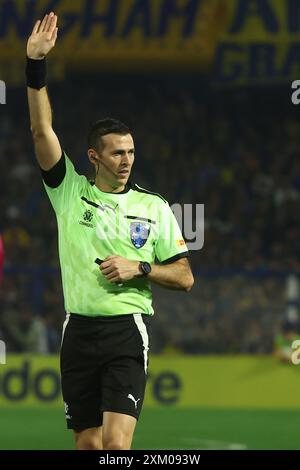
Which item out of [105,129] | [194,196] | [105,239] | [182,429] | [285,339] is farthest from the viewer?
[194,196]

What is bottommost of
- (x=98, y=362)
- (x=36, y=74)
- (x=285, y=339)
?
(x=285, y=339)

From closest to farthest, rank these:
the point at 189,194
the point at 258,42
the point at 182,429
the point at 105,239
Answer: the point at 105,239 < the point at 182,429 < the point at 258,42 < the point at 189,194

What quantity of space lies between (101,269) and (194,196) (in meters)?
16.1

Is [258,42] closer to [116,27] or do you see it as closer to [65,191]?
[116,27]

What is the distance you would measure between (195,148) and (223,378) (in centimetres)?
824

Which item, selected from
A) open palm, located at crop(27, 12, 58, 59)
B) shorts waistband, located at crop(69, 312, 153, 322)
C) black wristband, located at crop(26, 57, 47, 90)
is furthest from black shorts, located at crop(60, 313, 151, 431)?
open palm, located at crop(27, 12, 58, 59)

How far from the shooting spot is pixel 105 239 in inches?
277

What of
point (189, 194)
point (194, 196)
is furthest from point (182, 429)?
point (189, 194)

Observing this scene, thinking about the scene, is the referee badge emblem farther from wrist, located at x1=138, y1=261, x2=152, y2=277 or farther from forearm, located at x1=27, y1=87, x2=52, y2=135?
forearm, located at x1=27, y1=87, x2=52, y2=135

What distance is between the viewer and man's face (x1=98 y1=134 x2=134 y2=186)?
23.2ft

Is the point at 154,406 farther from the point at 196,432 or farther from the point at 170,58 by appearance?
the point at 170,58

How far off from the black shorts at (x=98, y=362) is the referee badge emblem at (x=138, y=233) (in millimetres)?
399

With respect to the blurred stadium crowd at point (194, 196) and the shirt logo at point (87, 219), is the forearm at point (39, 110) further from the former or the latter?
the blurred stadium crowd at point (194, 196)

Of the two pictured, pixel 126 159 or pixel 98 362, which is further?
pixel 126 159
